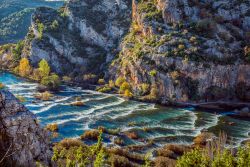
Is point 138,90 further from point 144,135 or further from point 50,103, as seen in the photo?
point 144,135

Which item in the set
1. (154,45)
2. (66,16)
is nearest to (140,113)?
(154,45)

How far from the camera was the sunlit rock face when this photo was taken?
6156 inches

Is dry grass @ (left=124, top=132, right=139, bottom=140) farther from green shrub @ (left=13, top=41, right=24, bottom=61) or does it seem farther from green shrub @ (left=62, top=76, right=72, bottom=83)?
green shrub @ (left=13, top=41, right=24, bottom=61)

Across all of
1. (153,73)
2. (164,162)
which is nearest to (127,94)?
(153,73)

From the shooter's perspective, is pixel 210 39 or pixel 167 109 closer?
pixel 167 109

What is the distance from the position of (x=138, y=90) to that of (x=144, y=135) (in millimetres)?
44548

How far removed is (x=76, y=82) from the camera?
14188cm

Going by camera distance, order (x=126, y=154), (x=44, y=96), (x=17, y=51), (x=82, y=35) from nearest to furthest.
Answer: (x=126, y=154) → (x=44, y=96) → (x=82, y=35) → (x=17, y=51)

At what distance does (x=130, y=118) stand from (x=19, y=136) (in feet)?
203

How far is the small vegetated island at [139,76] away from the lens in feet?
252

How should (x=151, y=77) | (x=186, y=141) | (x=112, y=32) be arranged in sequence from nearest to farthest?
(x=186, y=141), (x=151, y=77), (x=112, y=32)

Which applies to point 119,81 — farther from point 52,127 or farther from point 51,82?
point 52,127

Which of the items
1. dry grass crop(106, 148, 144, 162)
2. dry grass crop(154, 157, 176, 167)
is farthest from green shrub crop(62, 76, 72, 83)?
dry grass crop(154, 157, 176, 167)

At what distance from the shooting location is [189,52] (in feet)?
406
